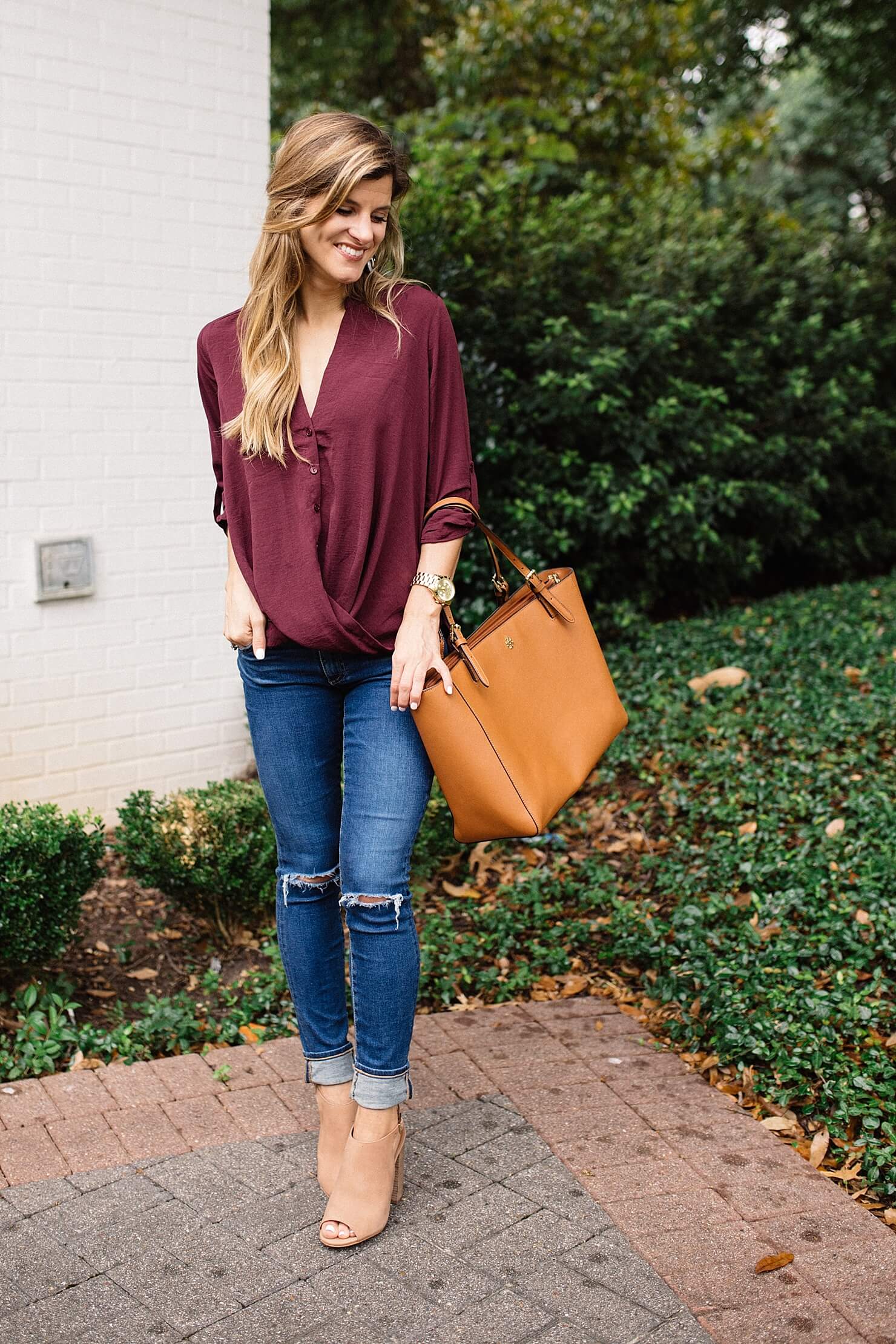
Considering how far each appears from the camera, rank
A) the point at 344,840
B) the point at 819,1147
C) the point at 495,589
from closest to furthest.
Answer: the point at 344,840 < the point at 495,589 < the point at 819,1147

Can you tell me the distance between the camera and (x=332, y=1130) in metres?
2.31

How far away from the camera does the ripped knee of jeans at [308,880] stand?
224 cm

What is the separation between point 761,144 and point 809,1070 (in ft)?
29.7

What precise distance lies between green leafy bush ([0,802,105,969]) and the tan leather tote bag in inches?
58.6

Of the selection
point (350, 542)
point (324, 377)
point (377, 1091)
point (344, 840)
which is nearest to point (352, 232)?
point (324, 377)

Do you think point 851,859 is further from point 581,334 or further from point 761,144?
point 761,144

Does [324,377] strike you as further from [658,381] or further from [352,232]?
[658,381]

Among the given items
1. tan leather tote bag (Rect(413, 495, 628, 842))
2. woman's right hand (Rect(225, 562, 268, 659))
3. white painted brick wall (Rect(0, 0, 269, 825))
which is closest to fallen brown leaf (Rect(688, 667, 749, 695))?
white painted brick wall (Rect(0, 0, 269, 825))

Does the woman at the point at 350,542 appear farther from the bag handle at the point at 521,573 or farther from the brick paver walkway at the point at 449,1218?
the brick paver walkway at the point at 449,1218

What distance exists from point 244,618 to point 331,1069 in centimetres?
89

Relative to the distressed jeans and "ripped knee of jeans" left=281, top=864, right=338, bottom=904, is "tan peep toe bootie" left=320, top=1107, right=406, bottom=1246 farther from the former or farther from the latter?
"ripped knee of jeans" left=281, top=864, right=338, bottom=904

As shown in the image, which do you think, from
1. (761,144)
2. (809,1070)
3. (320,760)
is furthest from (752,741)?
(761,144)

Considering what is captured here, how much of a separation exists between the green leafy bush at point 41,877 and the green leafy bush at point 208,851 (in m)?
0.26

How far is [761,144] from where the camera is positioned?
32.4 ft
